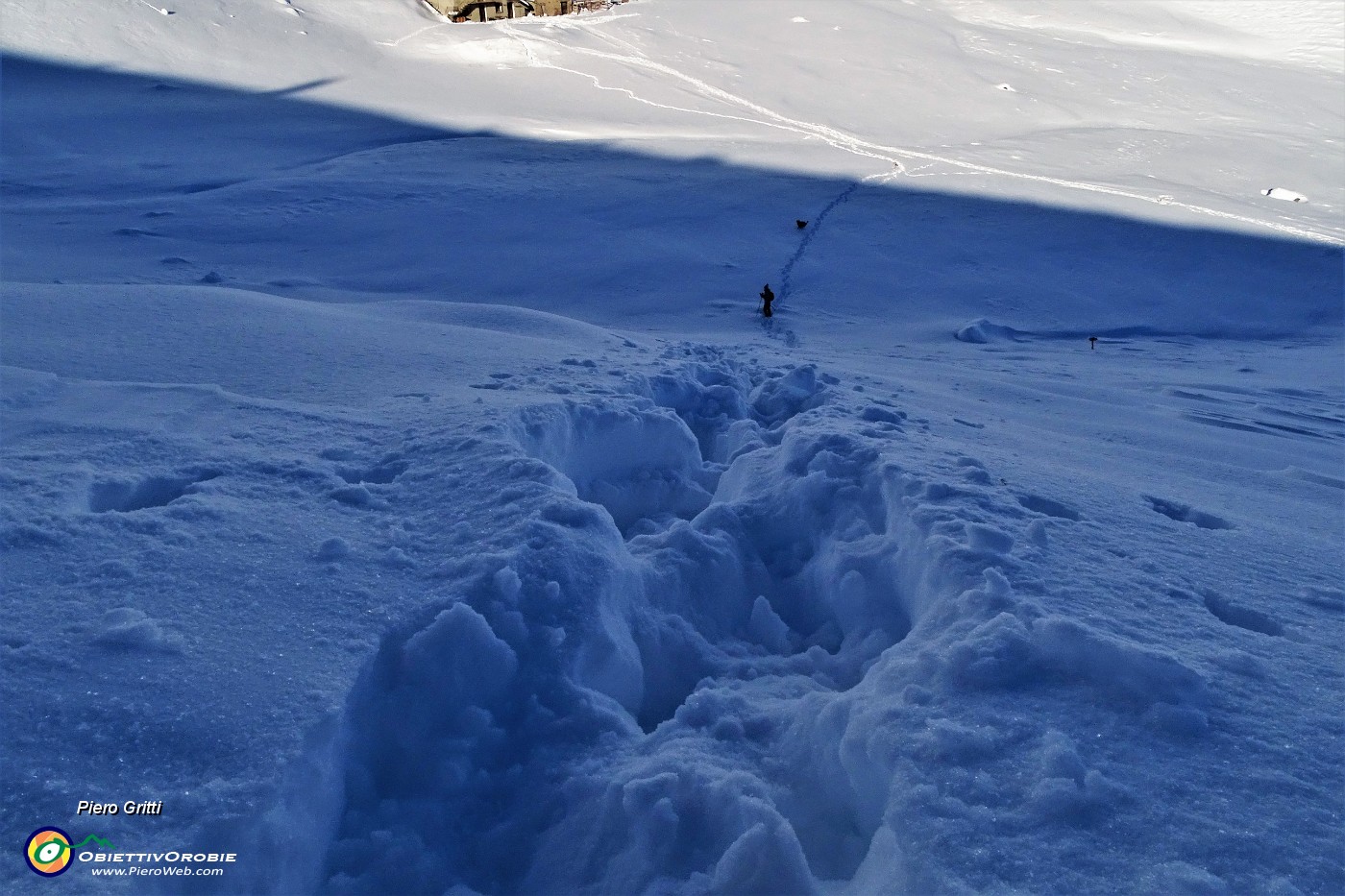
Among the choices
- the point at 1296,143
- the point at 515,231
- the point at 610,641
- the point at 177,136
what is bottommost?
the point at 610,641

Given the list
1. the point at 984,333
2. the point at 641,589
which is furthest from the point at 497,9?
the point at 641,589

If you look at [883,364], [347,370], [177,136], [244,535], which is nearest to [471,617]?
[244,535]

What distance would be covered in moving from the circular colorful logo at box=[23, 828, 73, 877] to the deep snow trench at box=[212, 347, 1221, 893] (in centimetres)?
24

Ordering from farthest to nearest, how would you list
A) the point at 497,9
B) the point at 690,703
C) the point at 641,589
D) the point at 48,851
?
the point at 497,9, the point at 641,589, the point at 690,703, the point at 48,851

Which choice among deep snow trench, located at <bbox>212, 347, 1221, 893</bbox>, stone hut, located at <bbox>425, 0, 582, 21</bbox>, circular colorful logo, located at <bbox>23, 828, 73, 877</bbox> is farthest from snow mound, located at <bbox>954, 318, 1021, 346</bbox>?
stone hut, located at <bbox>425, 0, 582, 21</bbox>

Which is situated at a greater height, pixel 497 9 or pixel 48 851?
pixel 497 9

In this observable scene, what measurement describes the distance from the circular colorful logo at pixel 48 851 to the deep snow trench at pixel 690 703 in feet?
0.79

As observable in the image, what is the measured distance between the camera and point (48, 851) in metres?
1.23

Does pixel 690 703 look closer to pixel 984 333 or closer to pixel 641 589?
pixel 641 589

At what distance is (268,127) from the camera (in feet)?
29.2

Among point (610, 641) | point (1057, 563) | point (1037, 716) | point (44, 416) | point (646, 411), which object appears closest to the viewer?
point (1037, 716)

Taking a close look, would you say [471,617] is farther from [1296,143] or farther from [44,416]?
[1296,143]

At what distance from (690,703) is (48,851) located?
1.06 metres

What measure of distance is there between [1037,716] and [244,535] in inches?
62.6
